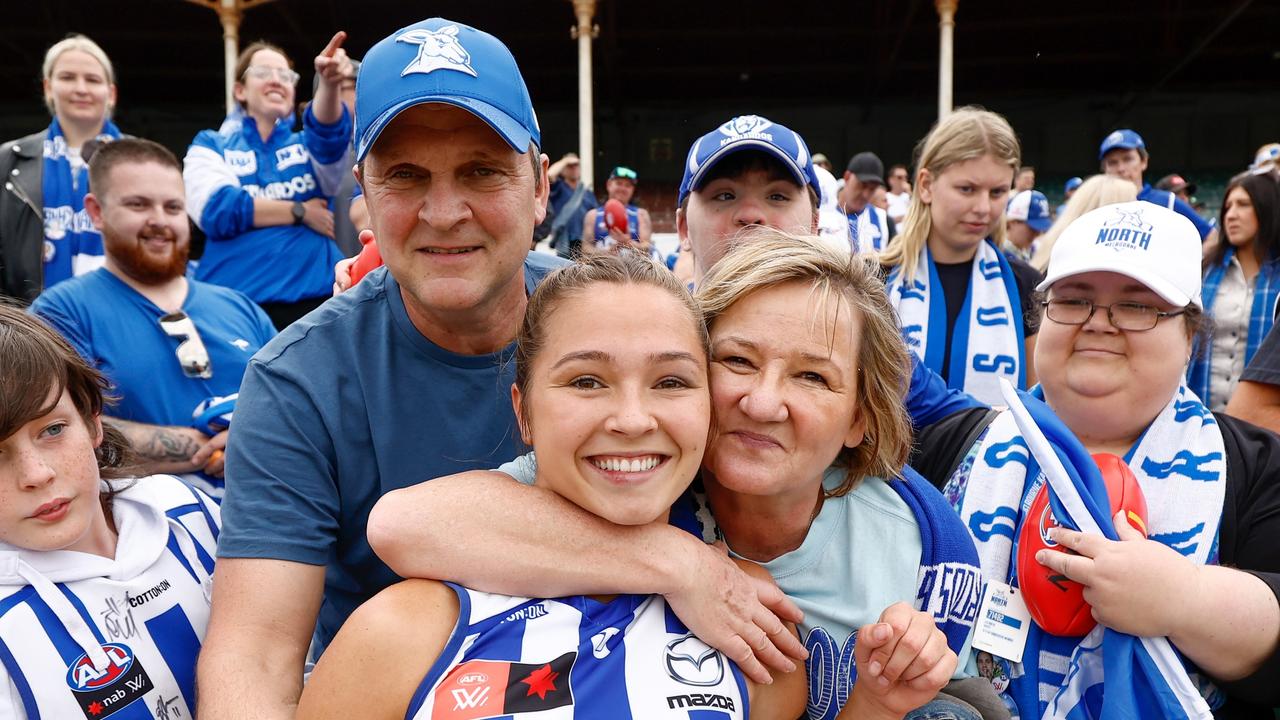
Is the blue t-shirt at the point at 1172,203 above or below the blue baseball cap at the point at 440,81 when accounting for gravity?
above

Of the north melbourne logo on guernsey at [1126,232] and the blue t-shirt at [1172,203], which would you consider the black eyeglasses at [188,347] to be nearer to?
the north melbourne logo on guernsey at [1126,232]

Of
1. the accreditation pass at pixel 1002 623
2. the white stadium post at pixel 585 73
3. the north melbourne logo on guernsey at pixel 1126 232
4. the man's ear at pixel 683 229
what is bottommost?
the accreditation pass at pixel 1002 623

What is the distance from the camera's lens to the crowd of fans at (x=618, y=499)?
1.52 metres

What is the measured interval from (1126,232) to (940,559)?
31.2 inches

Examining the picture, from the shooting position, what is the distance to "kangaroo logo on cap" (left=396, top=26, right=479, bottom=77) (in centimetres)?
179

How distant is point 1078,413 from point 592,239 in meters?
9.36

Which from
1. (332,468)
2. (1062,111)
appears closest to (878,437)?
(332,468)

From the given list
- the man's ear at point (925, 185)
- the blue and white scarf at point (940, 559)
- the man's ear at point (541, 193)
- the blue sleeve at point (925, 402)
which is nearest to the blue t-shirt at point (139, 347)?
the man's ear at point (541, 193)

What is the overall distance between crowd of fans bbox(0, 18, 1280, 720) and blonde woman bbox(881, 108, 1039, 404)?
1294mm

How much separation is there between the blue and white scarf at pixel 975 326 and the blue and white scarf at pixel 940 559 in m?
1.72

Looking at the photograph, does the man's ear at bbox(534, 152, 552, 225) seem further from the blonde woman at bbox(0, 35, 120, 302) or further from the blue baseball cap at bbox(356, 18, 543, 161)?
the blonde woman at bbox(0, 35, 120, 302)

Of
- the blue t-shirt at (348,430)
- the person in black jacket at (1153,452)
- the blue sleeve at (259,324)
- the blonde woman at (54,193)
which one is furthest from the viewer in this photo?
the blonde woman at (54,193)

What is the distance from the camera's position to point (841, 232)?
5.46 metres

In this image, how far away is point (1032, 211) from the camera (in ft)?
25.3
